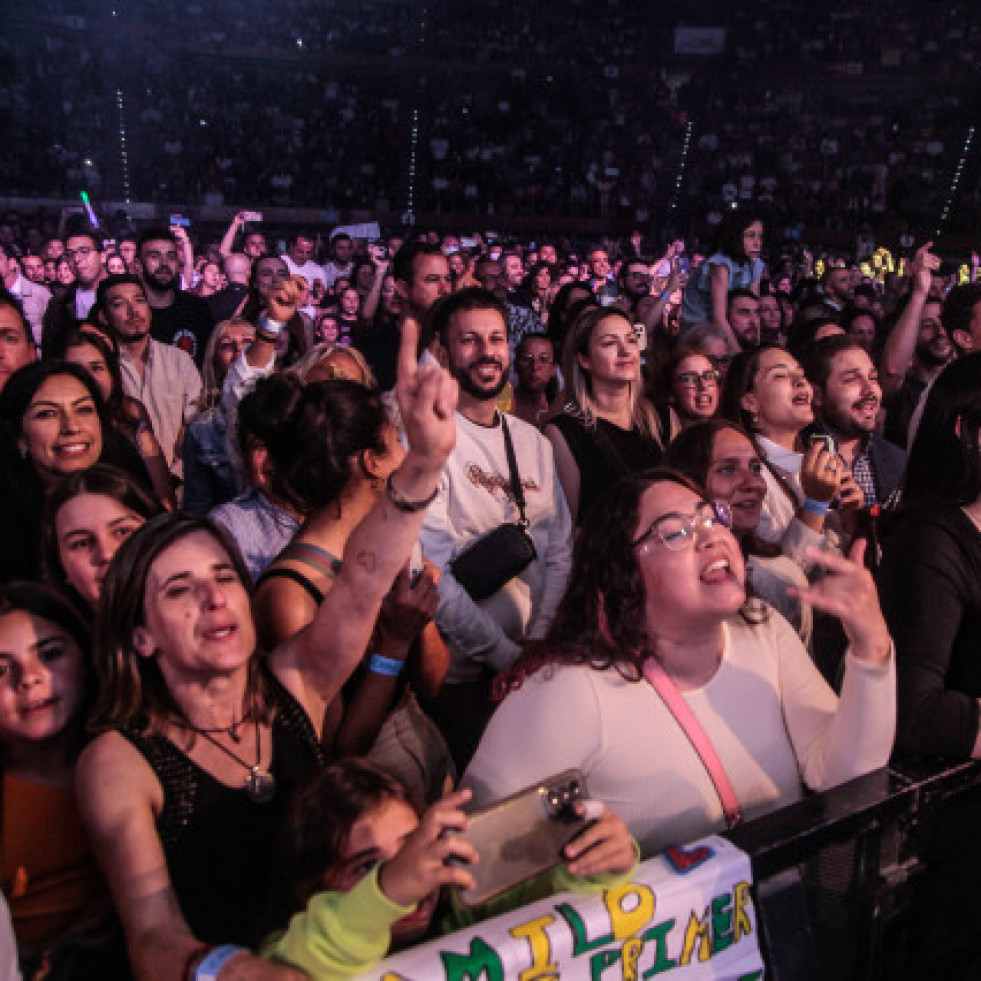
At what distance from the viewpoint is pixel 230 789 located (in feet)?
5.61

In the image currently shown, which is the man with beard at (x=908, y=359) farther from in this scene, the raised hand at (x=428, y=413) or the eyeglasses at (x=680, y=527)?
the raised hand at (x=428, y=413)

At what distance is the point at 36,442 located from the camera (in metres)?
3.04

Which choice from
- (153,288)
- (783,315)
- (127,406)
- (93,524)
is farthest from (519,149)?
(93,524)

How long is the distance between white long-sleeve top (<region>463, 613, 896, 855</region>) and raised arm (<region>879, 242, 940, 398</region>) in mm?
3439

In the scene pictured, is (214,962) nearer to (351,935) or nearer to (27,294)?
(351,935)

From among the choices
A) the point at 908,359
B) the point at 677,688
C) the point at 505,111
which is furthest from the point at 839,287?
the point at 505,111

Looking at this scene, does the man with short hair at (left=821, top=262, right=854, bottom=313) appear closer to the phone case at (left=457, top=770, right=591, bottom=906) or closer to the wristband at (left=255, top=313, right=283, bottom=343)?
the wristband at (left=255, top=313, right=283, bottom=343)

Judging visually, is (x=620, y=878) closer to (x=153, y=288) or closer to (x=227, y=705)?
(x=227, y=705)

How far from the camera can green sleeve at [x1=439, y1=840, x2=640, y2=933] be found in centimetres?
143

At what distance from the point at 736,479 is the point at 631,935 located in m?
1.63

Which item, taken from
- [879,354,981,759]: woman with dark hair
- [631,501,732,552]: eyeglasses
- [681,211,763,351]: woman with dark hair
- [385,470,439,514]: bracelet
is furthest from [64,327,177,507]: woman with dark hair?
[681,211,763,351]: woman with dark hair

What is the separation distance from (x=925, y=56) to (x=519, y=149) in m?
9.83

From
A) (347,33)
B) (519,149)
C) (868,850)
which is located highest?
(347,33)

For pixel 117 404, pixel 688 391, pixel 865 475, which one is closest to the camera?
pixel 865 475
